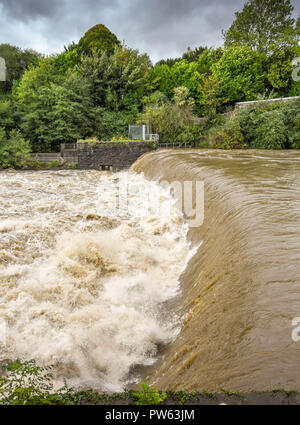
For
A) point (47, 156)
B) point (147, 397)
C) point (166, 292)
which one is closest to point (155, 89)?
point (47, 156)

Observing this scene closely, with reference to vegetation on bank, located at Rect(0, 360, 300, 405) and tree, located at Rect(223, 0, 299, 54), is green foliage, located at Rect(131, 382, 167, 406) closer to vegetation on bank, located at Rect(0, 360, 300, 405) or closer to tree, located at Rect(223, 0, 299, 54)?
vegetation on bank, located at Rect(0, 360, 300, 405)

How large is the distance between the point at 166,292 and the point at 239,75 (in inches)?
781

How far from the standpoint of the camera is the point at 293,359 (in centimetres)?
162

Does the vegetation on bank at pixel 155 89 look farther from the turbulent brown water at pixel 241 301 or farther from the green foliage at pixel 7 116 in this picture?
the turbulent brown water at pixel 241 301

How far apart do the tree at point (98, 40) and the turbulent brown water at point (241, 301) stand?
23.0m

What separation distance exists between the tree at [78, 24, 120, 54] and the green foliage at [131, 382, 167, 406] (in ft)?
83.4

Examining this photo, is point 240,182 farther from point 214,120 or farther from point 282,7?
point 282,7

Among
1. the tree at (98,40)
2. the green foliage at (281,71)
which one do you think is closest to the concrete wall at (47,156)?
the tree at (98,40)

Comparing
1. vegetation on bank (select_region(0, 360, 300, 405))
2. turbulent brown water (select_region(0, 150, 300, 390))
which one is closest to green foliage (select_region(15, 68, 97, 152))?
turbulent brown water (select_region(0, 150, 300, 390))

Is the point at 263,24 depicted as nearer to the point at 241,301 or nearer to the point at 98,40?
the point at 98,40

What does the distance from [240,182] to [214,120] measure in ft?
45.8

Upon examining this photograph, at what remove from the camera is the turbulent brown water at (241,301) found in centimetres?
166

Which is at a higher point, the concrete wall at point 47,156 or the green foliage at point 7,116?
the green foliage at point 7,116
